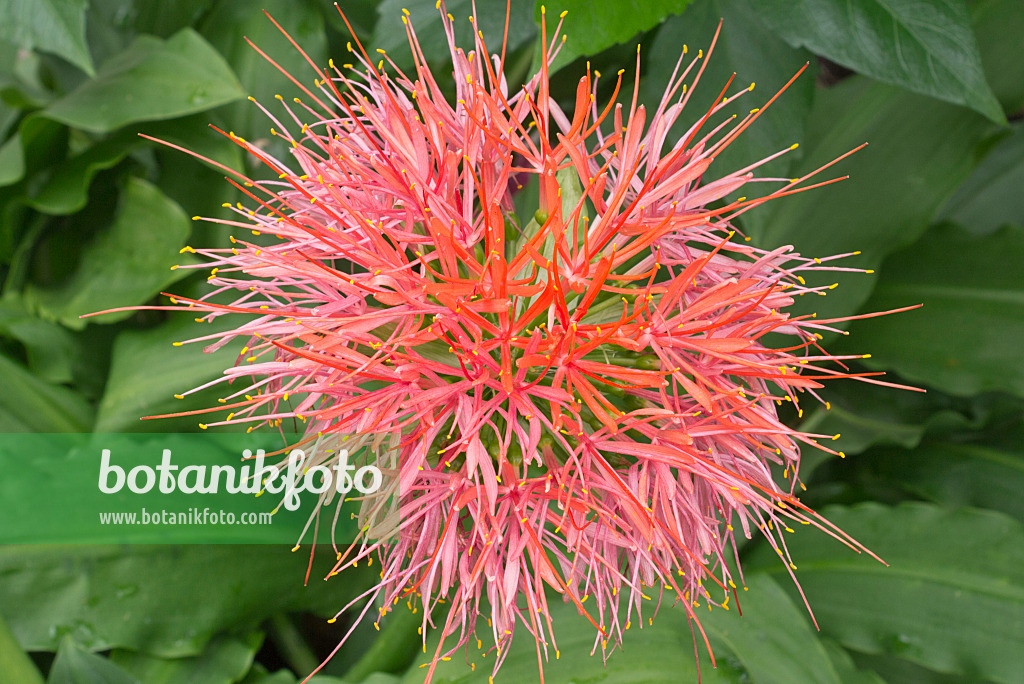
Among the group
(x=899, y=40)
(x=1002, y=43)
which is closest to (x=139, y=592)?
(x=899, y=40)

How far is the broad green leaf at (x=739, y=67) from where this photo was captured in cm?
56

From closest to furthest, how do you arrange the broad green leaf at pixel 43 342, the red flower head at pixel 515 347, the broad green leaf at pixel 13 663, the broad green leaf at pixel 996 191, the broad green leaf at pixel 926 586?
the red flower head at pixel 515 347
the broad green leaf at pixel 13 663
the broad green leaf at pixel 926 586
the broad green leaf at pixel 43 342
the broad green leaf at pixel 996 191

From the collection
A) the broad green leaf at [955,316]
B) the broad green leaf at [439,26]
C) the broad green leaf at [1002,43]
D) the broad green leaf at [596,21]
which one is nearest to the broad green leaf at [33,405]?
the broad green leaf at [439,26]

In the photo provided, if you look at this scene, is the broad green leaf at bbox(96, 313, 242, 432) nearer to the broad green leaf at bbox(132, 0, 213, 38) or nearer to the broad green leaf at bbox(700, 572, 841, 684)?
the broad green leaf at bbox(132, 0, 213, 38)

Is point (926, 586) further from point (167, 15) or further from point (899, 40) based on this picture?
point (167, 15)

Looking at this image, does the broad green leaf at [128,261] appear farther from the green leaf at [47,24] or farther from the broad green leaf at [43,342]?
the green leaf at [47,24]

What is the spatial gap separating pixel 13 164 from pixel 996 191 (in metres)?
1.23

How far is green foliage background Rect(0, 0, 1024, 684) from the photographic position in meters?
0.53

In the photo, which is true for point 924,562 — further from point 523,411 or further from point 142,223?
point 142,223

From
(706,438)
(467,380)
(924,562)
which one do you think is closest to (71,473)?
(467,380)

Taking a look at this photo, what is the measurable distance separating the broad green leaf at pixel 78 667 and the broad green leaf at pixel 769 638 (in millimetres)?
516

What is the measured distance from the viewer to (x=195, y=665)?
2.02ft

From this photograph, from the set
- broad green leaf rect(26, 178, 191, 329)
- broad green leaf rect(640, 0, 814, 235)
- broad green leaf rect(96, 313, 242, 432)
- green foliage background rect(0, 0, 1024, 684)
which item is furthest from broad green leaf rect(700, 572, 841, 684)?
broad green leaf rect(26, 178, 191, 329)

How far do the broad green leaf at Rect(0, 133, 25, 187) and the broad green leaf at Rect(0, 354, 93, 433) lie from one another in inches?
7.8
